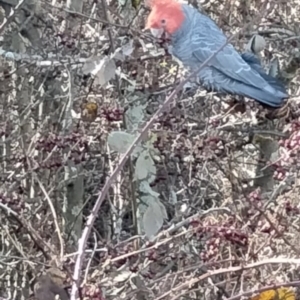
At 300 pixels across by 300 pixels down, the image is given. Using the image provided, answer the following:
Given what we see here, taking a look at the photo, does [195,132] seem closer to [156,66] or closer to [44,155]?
[156,66]

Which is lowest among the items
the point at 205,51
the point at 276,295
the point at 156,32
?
the point at 276,295

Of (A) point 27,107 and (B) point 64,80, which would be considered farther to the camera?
(B) point 64,80

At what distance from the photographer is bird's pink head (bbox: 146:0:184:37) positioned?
111 inches

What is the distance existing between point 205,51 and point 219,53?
0.24m

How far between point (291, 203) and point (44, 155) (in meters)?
1.26

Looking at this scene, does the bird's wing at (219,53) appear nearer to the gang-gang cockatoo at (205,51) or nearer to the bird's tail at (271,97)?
the gang-gang cockatoo at (205,51)

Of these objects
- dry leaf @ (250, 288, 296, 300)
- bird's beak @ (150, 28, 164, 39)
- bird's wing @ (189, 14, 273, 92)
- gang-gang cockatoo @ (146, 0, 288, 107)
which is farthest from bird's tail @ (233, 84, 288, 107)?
dry leaf @ (250, 288, 296, 300)

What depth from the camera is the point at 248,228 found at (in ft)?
6.32

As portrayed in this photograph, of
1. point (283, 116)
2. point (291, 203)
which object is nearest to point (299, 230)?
point (291, 203)

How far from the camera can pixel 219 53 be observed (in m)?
3.10

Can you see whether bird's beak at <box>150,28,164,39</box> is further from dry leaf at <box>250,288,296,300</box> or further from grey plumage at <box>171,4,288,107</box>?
dry leaf at <box>250,288,296,300</box>

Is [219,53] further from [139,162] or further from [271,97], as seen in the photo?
[139,162]

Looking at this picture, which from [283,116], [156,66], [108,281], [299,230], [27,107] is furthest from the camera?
[27,107]

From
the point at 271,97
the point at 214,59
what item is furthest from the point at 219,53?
the point at 271,97
